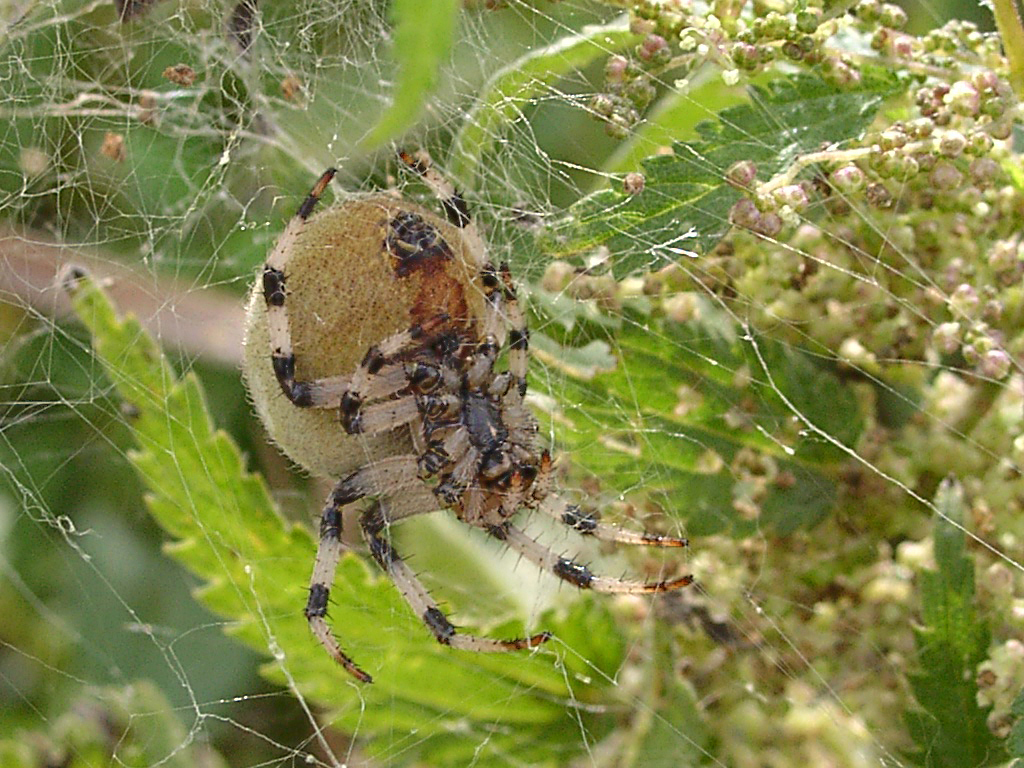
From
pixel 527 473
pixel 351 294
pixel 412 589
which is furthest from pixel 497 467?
pixel 351 294

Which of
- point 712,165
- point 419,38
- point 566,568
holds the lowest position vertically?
point 566,568

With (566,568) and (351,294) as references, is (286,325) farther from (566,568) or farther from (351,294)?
(566,568)

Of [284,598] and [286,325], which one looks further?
[284,598]

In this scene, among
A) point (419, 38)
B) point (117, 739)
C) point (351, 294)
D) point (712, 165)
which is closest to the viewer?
point (419, 38)

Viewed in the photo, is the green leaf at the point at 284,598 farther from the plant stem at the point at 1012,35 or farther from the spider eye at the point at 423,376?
the plant stem at the point at 1012,35

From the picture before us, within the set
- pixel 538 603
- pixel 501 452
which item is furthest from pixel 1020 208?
pixel 538 603

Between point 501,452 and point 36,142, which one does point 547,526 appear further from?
point 36,142

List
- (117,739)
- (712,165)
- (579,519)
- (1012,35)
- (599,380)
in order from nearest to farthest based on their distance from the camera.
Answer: (1012,35), (712,165), (599,380), (579,519), (117,739)

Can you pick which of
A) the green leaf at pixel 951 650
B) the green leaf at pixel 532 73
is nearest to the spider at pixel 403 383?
the green leaf at pixel 532 73

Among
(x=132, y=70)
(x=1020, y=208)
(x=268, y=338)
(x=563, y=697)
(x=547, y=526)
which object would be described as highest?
(x=1020, y=208)
